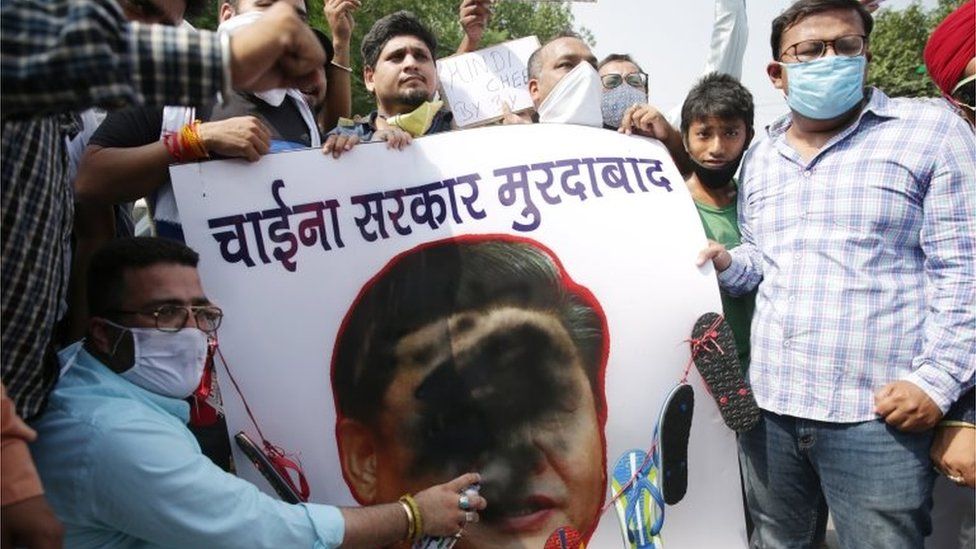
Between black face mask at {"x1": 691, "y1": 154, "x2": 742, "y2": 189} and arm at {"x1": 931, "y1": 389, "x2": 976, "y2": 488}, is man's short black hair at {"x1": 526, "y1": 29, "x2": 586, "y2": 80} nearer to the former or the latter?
black face mask at {"x1": 691, "y1": 154, "x2": 742, "y2": 189}

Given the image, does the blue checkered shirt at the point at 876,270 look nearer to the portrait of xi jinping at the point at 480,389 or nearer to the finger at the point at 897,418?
the finger at the point at 897,418

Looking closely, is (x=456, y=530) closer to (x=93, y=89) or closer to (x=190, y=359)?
(x=190, y=359)

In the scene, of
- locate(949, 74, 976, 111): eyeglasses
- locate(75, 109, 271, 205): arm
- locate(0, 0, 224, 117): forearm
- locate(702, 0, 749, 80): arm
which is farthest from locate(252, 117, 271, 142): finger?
locate(702, 0, 749, 80): arm

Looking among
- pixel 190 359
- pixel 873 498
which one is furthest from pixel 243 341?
pixel 873 498

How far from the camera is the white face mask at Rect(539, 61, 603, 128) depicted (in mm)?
2592

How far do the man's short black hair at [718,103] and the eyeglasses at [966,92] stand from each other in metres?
0.63

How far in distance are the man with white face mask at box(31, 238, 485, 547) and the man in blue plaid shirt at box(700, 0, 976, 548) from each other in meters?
0.98

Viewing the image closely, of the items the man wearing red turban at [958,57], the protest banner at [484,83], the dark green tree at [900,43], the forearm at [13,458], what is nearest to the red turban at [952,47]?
the man wearing red turban at [958,57]

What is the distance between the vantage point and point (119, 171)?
79.8 inches

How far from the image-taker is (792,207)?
2209 mm

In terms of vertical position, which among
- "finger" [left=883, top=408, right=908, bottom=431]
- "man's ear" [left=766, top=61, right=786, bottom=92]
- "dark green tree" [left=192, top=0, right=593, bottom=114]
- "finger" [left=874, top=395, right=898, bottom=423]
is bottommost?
"finger" [left=883, top=408, right=908, bottom=431]

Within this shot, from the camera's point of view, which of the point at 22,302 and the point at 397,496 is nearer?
the point at 22,302

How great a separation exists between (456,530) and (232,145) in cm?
109

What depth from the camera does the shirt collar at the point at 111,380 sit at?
1720 mm
